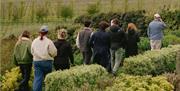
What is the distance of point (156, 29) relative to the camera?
74.4 ft

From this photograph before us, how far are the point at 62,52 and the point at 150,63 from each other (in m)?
2.41

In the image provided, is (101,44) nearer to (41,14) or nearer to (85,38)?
(85,38)

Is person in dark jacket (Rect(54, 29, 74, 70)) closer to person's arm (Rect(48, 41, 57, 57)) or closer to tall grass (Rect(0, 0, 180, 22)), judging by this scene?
person's arm (Rect(48, 41, 57, 57))

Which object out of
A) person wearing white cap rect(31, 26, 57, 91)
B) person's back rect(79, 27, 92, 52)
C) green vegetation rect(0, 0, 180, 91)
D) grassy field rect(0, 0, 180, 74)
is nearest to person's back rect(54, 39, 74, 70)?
person wearing white cap rect(31, 26, 57, 91)

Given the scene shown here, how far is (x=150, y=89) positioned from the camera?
1250 cm

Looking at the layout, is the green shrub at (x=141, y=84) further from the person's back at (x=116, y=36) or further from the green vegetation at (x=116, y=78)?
the person's back at (x=116, y=36)

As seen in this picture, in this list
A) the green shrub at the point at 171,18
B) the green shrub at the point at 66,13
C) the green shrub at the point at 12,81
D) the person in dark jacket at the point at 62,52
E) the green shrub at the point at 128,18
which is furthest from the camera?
the green shrub at the point at 66,13

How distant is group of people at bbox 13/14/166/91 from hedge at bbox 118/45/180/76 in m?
0.85

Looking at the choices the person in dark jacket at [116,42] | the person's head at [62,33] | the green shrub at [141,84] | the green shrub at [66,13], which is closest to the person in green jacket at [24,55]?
the person's head at [62,33]

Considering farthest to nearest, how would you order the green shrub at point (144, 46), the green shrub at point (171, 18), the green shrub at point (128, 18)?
the green shrub at point (171, 18)
the green shrub at point (128, 18)
the green shrub at point (144, 46)

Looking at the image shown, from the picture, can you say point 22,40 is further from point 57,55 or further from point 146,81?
point 146,81

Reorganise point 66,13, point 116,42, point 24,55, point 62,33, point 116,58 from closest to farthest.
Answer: point 62,33 < point 24,55 < point 116,42 < point 116,58 < point 66,13

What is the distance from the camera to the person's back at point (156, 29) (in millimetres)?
22547

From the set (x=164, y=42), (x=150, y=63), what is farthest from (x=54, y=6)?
(x=150, y=63)
